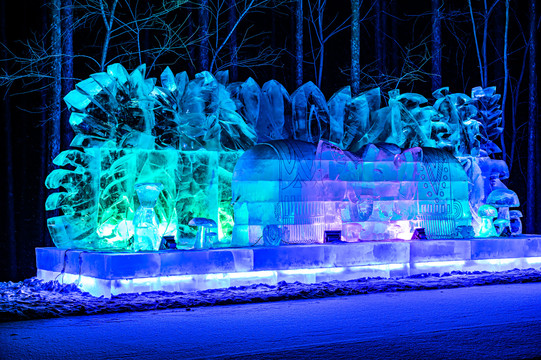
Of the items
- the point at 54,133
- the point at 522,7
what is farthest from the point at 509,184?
the point at 54,133

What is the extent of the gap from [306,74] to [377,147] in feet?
30.6

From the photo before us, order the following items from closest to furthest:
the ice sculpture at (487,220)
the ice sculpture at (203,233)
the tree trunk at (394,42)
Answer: the ice sculpture at (203,233), the ice sculpture at (487,220), the tree trunk at (394,42)

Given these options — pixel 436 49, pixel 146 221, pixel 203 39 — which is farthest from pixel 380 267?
pixel 436 49

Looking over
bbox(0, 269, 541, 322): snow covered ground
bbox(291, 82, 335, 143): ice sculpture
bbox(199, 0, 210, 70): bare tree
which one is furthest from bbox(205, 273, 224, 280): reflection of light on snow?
bbox(199, 0, 210, 70): bare tree

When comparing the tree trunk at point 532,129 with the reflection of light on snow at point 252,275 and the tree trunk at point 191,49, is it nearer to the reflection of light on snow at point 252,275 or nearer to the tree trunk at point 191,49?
the tree trunk at point 191,49

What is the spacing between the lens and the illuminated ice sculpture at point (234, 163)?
823 centimetres

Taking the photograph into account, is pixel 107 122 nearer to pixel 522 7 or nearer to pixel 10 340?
pixel 10 340

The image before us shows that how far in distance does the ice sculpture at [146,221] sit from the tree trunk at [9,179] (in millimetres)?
5640

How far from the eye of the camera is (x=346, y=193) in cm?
898

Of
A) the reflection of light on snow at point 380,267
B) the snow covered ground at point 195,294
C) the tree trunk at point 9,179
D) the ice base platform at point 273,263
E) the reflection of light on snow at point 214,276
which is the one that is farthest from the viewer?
the tree trunk at point 9,179

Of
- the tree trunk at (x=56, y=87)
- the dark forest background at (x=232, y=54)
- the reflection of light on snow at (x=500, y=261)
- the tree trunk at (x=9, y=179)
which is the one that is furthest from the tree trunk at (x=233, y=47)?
the reflection of light on snow at (x=500, y=261)

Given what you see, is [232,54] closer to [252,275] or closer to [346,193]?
[346,193]

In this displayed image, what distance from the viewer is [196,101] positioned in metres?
8.62

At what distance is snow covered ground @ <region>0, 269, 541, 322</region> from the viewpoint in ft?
19.5
